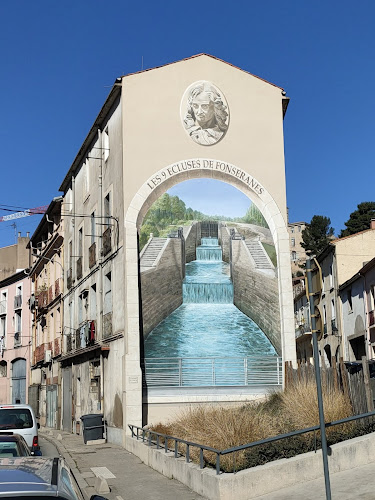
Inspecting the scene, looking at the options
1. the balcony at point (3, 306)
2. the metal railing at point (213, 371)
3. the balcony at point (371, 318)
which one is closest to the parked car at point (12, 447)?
the metal railing at point (213, 371)

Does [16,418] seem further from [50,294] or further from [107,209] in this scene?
[50,294]

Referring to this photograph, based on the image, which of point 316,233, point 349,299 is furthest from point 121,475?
point 316,233

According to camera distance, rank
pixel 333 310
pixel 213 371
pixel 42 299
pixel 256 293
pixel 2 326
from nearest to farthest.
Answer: pixel 213 371
pixel 256 293
pixel 42 299
pixel 333 310
pixel 2 326

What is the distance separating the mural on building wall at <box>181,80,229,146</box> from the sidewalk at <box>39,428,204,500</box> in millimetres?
11427

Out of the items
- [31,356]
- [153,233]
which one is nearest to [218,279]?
[153,233]

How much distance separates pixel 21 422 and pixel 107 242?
33.0 feet

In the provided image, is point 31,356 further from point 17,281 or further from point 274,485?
point 274,485

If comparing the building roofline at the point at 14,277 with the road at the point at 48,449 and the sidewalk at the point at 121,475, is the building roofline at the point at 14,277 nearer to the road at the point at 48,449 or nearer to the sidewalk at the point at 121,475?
the road at the point at 48,449

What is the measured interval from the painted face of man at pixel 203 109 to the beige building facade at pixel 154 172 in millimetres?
75

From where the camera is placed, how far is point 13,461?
4.70 metres

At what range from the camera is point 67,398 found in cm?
3047

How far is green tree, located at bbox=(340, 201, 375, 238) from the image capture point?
6562 centimetres

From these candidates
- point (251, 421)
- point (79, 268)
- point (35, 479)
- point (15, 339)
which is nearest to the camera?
point (35, 479)

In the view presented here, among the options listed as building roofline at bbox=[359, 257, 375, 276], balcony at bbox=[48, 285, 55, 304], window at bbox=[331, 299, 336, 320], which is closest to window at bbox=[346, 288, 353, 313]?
window at bbox=[331, 299, 336, 320]
